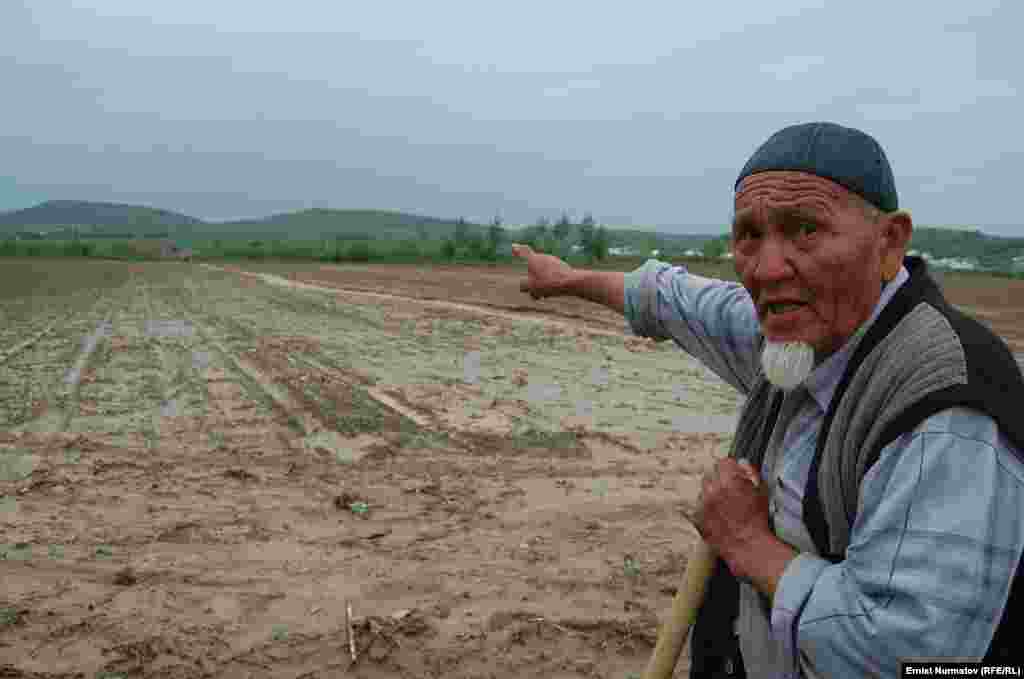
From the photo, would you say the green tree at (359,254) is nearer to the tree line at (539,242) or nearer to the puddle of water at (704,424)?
the tree line at (539,242)

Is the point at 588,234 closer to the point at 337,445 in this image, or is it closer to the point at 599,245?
the point at 599,245

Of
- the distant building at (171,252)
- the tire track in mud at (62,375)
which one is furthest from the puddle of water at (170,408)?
the distant building at (171,252)

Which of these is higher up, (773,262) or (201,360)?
(773,262)

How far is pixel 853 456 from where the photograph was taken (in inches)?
51.9

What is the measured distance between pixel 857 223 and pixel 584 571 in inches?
120

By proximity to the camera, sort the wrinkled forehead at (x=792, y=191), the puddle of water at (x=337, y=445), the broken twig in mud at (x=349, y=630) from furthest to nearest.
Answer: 1. the puddle of water at (x=337, y=445)
2. the broken twig in mud at (x=349, y=630)
3. the wrinkled forehead at (x=792, y=191)

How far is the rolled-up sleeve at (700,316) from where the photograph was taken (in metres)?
1.95

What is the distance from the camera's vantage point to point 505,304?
2133 cm

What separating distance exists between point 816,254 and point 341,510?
13.4ft

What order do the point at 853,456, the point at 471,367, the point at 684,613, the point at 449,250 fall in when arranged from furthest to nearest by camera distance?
the point at 449,250
the point at 471,367
the point at 684,613
the point at 853,456

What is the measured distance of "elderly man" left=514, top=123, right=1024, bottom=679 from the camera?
1.17 metres

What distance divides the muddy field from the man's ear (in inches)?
90.7

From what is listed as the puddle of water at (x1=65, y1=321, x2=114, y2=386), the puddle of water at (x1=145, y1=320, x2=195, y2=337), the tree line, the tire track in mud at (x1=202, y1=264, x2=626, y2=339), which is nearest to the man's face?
the puddle of water at (x1=65, y1=321, x2=114, y2=386)

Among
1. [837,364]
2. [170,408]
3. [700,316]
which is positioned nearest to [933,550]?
[837,364]
